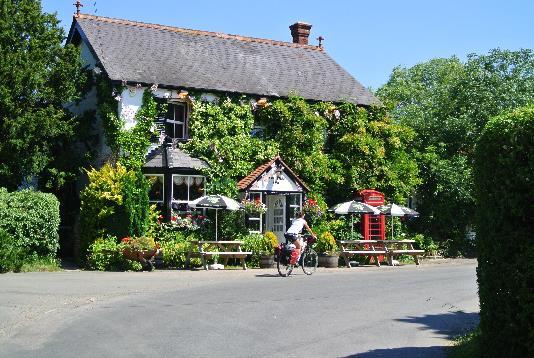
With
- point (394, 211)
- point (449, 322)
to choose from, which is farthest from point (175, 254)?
point (449, 322)

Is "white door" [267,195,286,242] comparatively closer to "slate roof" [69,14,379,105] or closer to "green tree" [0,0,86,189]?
"slate roof" [69,14,379,105]

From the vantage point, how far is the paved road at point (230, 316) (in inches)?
349

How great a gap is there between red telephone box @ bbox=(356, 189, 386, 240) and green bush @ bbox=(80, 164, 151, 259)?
9.21 metres

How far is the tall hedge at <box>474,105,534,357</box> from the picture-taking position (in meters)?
6.75

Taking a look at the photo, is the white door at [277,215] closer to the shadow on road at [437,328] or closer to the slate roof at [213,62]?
the slate roof at [213,62]

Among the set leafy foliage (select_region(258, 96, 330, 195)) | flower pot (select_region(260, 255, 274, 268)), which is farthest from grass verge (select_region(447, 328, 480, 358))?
leafy foliage (select_region(258, 96, 330, 195))

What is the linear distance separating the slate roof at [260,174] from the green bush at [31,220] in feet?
23.2

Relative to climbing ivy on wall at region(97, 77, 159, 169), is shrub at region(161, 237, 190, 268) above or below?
below

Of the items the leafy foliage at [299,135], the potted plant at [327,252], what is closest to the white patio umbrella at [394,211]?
the leafy foliage at [299,135]

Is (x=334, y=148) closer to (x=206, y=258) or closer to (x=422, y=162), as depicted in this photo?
(x=422, y=162)

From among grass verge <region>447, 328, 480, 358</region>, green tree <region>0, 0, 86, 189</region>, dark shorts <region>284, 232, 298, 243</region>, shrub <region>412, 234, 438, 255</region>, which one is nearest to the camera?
grass verge <region>447, 328, 480, 358</region>

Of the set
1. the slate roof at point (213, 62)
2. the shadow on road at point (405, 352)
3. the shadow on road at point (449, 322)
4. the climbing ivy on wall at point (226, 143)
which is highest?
the slate roof at point (213, 62)

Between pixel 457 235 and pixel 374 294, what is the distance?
57.6ft

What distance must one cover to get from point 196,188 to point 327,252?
5.38 m
